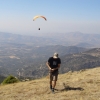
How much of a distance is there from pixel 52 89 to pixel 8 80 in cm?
1751

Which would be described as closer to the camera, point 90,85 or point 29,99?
point 29,99

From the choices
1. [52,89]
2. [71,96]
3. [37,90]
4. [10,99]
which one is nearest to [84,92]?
[71,96]

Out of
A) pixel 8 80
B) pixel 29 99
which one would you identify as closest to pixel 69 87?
pixel 29 99

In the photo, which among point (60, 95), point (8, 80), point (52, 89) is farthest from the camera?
point (8, 80)

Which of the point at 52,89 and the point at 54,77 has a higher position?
the point at 54,77

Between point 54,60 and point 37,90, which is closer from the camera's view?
point 54,60

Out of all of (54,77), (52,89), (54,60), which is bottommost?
(52,89)

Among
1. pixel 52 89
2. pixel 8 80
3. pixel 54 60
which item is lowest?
pixel 8 80

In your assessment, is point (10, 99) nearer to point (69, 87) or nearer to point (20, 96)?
point (20, 96)

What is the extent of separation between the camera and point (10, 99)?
15062mm

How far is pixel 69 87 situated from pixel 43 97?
12.3 feet

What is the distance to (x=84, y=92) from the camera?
1590cm

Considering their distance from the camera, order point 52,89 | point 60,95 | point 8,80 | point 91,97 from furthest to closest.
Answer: point 8,80
point 52,89
point 60,95
point 91,97

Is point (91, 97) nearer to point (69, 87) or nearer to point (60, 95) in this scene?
point (60, 95)
